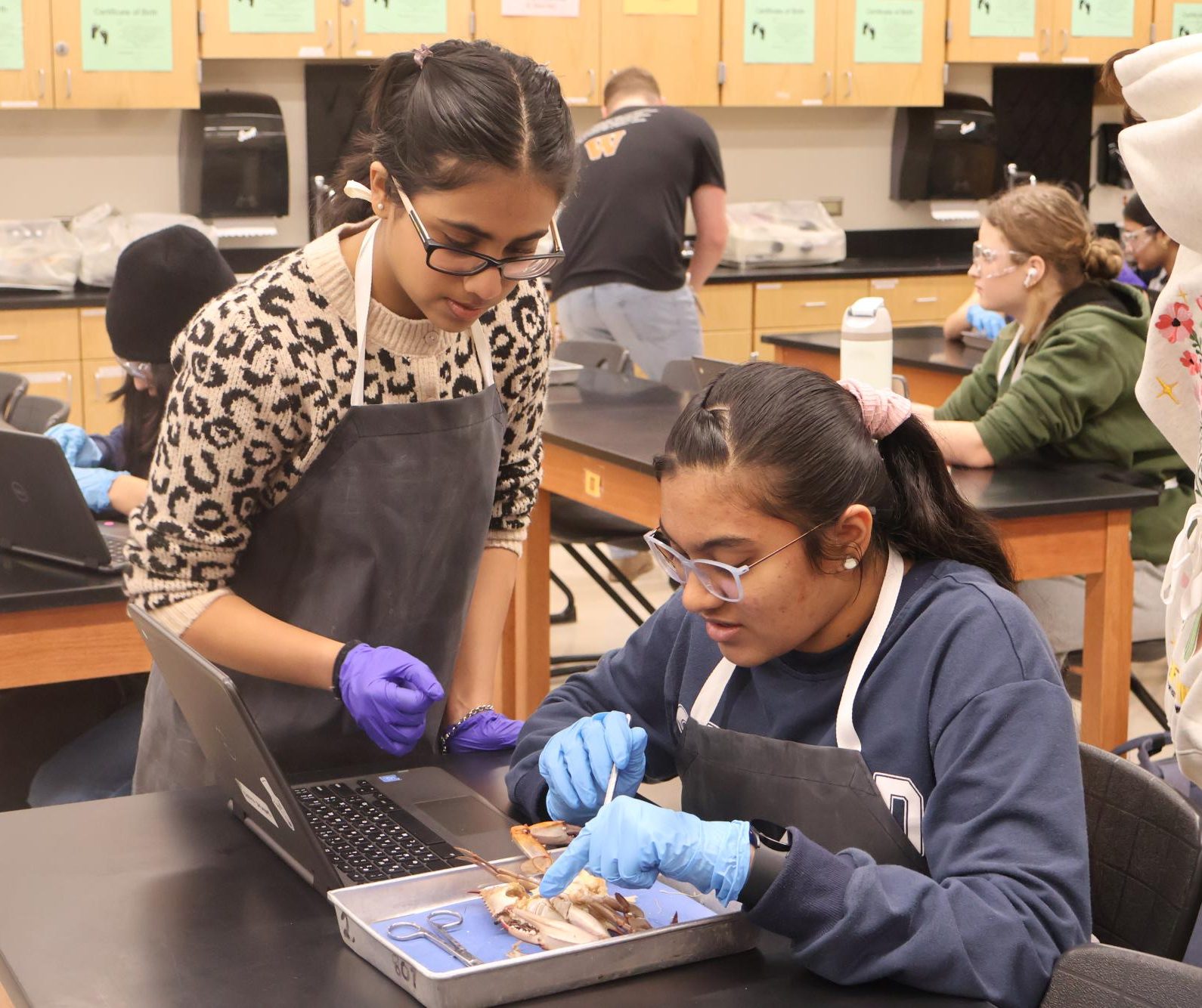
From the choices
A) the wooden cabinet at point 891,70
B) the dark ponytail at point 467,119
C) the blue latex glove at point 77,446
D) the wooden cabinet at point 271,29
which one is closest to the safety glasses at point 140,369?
the blue latex glove at point 77,446

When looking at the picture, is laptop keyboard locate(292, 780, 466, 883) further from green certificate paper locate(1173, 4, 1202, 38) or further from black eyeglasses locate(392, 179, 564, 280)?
green certificate paper locate(1173, 4, 1202, 38)

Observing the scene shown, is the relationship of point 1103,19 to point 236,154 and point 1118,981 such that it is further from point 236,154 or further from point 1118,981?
point 1118,981

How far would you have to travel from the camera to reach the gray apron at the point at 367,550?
159 cm

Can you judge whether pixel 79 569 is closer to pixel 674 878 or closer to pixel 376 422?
pixel 376 422

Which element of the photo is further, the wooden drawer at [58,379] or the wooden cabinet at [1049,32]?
the wooden cabinet at [1049,32]

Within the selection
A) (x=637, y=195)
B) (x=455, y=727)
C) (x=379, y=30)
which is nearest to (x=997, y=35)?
(x=637, y=195)

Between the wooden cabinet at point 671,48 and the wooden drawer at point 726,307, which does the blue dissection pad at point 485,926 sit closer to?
the wooden drawer at point 726,307

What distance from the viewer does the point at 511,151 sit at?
1445 mm

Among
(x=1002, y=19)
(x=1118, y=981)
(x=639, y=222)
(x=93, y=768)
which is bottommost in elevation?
(x=93, y=768)

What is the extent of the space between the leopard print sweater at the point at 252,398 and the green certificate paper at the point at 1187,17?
6408 mm

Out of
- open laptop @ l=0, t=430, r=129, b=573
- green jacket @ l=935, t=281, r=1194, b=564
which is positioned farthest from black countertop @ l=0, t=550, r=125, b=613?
green jacket @ l=935, t=281, r=1194, b=564

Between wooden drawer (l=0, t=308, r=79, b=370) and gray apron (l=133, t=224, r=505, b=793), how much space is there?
369 cm

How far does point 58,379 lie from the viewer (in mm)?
5133

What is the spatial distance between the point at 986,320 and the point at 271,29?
2703mm
